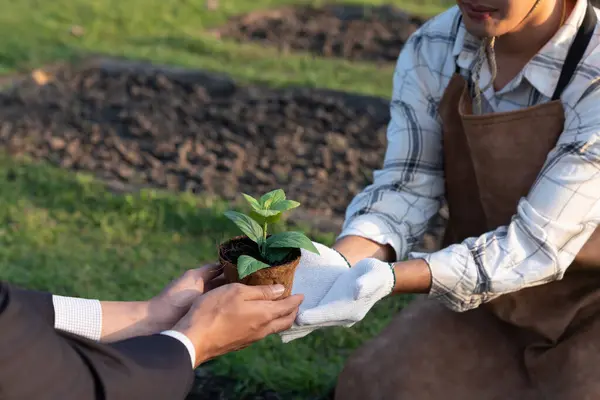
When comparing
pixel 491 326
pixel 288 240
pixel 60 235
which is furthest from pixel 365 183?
pixel 288 240

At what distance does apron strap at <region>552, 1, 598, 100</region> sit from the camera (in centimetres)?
279

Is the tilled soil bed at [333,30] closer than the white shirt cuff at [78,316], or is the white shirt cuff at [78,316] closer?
the white shirt cuff at [78,316]

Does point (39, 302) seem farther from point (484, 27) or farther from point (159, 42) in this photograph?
point (159, 42)

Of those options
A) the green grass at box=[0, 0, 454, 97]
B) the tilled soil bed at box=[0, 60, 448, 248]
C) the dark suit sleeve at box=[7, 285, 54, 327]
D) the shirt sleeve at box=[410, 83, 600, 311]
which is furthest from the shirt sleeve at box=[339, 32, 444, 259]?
the green grass at box=[0, 0, 454, 97]

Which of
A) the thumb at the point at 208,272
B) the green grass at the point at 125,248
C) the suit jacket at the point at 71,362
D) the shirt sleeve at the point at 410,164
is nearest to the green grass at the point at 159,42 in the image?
the green grass at the point at 125,248

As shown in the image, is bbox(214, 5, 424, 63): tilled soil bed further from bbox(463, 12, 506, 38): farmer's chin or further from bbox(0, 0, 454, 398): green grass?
bbox(463, 12, 506, 38): farmer's chin

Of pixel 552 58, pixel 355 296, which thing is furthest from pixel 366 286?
pixel 552 58

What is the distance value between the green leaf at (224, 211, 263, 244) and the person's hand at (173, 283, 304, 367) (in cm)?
14

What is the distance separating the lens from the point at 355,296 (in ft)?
8.39

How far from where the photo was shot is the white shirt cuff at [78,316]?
95.5 inches

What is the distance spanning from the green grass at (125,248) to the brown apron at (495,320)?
63cm

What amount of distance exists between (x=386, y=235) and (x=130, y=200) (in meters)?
2.36

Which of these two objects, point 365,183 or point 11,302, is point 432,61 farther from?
point 365,183

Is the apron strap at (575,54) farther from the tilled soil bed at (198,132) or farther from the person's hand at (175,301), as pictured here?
the tilled soil bed at (198,132)
